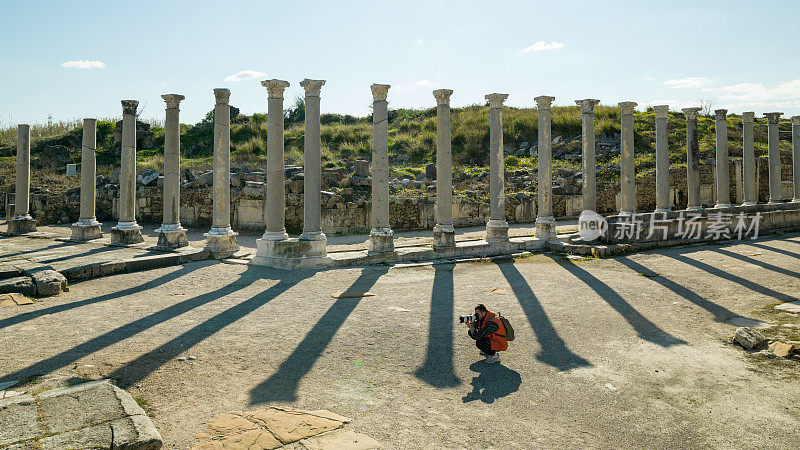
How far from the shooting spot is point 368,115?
44.5 metres

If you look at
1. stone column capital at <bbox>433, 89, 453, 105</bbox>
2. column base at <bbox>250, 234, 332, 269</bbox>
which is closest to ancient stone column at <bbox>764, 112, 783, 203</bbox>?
stone column capital at <bbox>433, 89, 453, 105</bbox>

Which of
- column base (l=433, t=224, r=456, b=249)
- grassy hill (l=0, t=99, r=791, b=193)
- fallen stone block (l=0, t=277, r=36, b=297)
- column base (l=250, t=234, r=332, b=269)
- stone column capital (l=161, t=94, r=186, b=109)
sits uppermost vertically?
grassy hill (l=0, t=99, r=791, b=193)

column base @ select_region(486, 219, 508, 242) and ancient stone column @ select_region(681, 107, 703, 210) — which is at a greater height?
ancient stone column @ select_region(681, 107, 703, 210)

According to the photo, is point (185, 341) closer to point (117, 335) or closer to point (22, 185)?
point (117, 335)

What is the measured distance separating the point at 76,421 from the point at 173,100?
11923 mm

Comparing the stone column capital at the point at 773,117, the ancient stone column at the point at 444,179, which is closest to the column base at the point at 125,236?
the ancient stone column at the point at 444,179

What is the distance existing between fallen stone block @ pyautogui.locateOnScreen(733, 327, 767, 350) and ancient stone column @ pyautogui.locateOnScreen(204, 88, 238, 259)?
11047 millimetres

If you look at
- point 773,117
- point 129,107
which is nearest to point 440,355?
point 129,107

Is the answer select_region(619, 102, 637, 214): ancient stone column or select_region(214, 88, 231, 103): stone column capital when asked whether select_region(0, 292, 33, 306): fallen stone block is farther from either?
select_region(619, 102, 637, 214): ancient stone column

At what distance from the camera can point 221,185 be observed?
13234 millimetres

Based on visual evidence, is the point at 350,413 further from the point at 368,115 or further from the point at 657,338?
the point at 368,115

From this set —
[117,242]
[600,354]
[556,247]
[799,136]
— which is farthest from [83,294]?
[799,136]

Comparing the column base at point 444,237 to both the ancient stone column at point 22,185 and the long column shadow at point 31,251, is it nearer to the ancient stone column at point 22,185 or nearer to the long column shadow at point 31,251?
the long column shadow at point 31,251

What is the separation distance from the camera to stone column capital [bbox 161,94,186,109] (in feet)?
45.8
